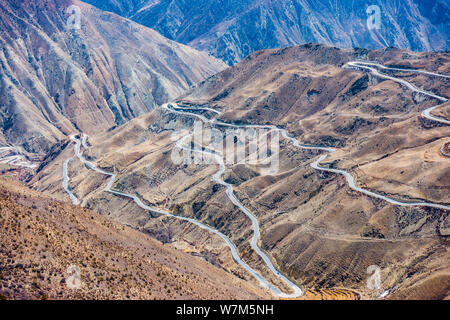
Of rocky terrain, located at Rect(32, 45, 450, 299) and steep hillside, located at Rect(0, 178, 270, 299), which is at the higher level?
steep hillside, located at Rect(0, 178, 270, 299)

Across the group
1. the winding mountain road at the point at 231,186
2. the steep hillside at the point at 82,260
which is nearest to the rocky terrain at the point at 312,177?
the winding mountain road at the point at 231,186

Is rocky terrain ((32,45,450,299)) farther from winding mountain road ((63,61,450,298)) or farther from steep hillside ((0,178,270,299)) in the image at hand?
steep hillside ((0,178,270,299))

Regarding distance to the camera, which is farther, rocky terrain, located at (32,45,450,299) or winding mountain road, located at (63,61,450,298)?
winding mountain road, located at (63,61,450,298)

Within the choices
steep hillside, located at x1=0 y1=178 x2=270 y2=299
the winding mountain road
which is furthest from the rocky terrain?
steep hillside, located at x1=0 y1=178 x2=270 y2=299

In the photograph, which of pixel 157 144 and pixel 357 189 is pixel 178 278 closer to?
pixel 357 189

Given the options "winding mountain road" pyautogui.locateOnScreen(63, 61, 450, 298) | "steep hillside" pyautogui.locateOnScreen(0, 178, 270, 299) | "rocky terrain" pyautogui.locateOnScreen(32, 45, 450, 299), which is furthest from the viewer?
"winding mountain road" pyautogui.locateOnScreen(63, 61, 450, 298)

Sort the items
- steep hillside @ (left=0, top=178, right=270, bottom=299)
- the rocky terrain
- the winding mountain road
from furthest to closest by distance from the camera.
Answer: the winding mountain road < the rocky terrain < steep hillside @ (left=0, top=178, right=270, bottom=299)

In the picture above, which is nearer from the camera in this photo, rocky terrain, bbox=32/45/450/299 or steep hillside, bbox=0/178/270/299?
steep hillside, bbox=0/178/270/299

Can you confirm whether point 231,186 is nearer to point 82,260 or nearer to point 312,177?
point 312,177

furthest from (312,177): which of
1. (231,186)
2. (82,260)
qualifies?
(82,260)
